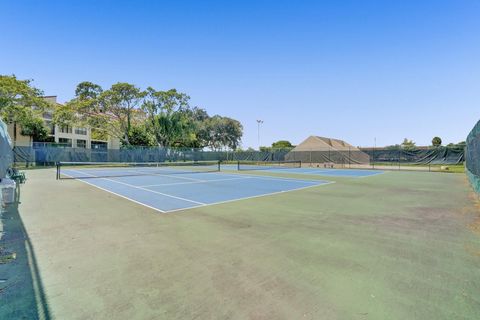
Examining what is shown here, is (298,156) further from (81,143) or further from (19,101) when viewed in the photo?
(81,143)

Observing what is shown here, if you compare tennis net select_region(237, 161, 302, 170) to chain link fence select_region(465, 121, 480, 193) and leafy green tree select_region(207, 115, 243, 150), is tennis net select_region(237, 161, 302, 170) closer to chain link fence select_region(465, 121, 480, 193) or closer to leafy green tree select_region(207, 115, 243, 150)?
chain link fence select_region(465, 121, 480, 193)

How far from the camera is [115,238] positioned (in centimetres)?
416

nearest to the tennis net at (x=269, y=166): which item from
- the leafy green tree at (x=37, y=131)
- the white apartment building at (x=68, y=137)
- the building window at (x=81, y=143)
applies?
the leafy green tree at (x=37, y=131)

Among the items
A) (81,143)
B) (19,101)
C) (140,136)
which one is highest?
(19,101)

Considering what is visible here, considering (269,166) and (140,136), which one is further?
(140,136)

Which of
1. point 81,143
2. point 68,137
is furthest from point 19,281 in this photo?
point 81,143

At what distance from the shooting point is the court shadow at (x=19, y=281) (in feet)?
7.11

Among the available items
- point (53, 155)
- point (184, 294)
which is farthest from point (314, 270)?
point (53, 155)

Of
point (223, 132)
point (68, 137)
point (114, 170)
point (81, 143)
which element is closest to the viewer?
point (114, 170)

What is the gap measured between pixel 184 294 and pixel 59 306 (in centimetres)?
111

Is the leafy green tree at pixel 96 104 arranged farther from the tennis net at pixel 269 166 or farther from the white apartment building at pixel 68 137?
the tennis net at pixel 269 166

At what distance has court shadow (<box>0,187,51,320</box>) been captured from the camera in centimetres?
217

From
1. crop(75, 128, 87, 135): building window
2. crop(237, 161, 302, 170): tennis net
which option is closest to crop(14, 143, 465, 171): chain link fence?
crop(237, 161, 302, 170): tennis net

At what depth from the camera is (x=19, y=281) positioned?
8.84ft
